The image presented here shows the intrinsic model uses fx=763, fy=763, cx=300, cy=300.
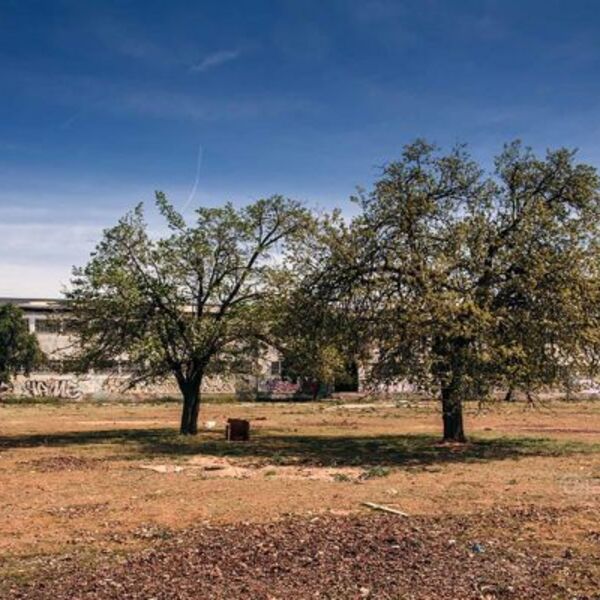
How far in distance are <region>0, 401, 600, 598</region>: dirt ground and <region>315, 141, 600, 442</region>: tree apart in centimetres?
266

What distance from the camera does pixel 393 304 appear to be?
22031 millimetres

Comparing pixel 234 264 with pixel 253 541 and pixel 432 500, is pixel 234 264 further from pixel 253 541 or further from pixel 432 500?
pixel 253 541

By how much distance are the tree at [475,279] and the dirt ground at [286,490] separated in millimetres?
2659

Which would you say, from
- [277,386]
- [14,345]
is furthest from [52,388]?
[277,386]

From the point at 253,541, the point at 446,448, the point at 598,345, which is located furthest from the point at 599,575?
the point at 446,448

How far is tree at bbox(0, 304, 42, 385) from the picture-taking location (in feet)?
196

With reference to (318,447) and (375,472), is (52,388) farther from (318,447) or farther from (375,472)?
(375,472)

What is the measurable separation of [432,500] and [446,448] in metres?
10.2

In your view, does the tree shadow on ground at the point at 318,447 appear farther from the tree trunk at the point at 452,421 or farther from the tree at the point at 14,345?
the tree at the point at 14,345

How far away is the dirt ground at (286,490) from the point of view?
10086mm

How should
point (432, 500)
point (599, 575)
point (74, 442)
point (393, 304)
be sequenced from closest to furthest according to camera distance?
point (599, 575), point (432, 500), point (393, 304), point (74, 442)

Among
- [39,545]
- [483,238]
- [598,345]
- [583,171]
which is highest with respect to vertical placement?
[583,171]

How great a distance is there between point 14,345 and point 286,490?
50615mm

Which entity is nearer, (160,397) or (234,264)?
(234,264)
